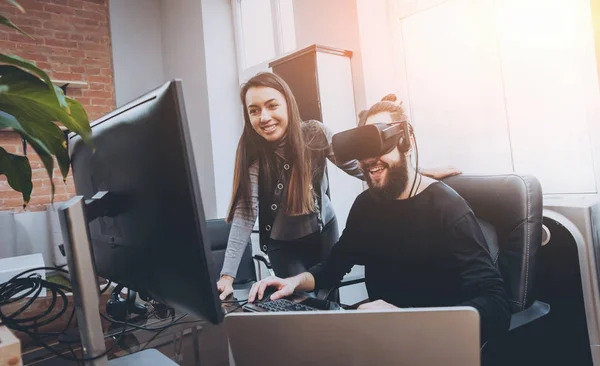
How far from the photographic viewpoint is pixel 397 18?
6.11 feet

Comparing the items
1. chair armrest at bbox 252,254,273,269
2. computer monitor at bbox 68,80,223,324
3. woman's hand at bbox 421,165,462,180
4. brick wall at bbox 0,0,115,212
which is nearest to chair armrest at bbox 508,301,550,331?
woman's hand at bbox 421,165,462,180

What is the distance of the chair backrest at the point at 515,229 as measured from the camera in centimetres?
139

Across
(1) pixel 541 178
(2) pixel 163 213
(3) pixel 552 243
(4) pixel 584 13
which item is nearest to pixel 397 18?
(4) pixel 584 13

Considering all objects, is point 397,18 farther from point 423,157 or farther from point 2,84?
point 2,84

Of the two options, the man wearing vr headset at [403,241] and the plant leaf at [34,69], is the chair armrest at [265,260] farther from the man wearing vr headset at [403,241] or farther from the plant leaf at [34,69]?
the plant leaf at [34,69]

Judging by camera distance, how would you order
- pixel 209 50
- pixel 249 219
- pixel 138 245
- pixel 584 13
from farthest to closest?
pixel 209 50
pixel 249 219
pixel 584 13
pixel 138 245

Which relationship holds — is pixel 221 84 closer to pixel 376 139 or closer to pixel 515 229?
pixel 376 139

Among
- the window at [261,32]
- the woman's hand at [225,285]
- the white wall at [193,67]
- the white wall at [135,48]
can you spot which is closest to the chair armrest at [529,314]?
the woman's hand at [225,285]

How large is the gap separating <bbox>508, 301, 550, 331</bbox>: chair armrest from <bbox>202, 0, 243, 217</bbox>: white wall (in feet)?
6.35

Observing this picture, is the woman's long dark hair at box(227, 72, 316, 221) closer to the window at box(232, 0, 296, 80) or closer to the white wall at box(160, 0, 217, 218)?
the window at box(232, 0, 296, 80)

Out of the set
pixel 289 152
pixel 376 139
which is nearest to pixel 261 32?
pixel 289 152

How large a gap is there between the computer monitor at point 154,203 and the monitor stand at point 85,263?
0.03m

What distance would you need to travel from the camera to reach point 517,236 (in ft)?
4.58

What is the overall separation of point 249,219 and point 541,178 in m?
1.39
